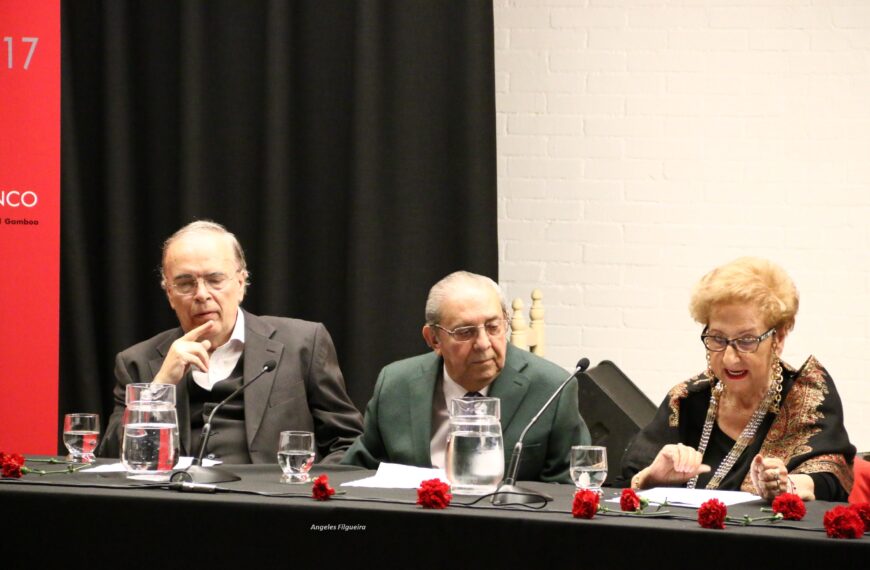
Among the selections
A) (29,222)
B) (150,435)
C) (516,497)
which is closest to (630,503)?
(516,497)

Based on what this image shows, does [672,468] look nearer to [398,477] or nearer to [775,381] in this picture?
[775,381]

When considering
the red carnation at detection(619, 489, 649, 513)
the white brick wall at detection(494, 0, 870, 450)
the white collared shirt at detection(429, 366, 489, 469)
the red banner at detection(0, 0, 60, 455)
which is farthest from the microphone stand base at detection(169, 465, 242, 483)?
Result: the white brick wall at detection(494, 0, 870, 450)

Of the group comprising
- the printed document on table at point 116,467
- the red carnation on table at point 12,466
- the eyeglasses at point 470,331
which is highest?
the eyeglasses at point 470,331

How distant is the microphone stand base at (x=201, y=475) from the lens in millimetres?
2537

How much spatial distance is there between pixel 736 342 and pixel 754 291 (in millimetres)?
129

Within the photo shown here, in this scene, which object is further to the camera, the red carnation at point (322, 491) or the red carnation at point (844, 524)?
the red carnation at point (322, 491)

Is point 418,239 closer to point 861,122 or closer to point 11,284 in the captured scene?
point 11,284

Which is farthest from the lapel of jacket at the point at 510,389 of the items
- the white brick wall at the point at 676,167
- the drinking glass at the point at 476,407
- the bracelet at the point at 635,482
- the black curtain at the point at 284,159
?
the white brick wall at the point at 676,167

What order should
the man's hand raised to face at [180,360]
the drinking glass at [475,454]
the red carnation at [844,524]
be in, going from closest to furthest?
the red carnation at [844,524] → the drinking glass at [475,454] → the man's hand raised to face at [180,360]

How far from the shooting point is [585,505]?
7.10 feet

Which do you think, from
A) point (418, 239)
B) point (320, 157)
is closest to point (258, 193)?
point (320, 157)

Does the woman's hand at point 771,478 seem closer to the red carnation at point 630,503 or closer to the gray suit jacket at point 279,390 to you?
→ the red carnation at point 630,503

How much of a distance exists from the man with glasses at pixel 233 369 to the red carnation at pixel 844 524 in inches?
66.9

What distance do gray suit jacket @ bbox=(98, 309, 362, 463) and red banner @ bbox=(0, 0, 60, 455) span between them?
899 millimetres
